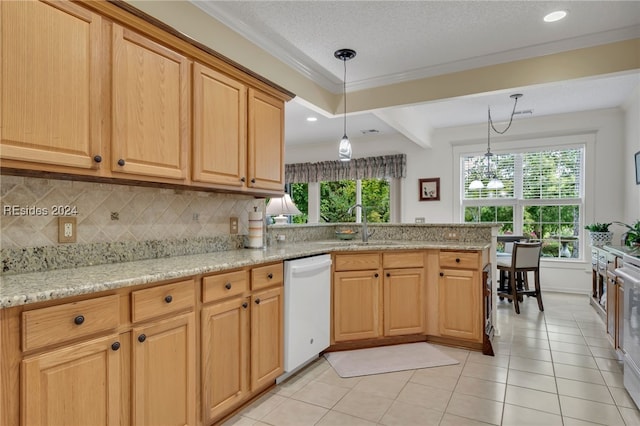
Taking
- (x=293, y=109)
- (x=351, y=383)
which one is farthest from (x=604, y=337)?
(x=293, y=109)

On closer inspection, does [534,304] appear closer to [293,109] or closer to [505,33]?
[505,33]

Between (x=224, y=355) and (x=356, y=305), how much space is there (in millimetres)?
1396

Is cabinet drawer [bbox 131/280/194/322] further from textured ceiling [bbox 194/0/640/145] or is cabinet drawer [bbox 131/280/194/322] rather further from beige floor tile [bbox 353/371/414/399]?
textured ceiling [bbox 194/0/640/145]

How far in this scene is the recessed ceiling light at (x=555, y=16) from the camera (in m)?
2.49

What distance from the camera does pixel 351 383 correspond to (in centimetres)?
250

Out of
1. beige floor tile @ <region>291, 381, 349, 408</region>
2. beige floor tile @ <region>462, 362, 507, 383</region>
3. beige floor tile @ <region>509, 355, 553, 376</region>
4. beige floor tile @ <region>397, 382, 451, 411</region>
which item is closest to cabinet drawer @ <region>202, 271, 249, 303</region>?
beige floor tile @ <region>291, 381, 349, 408</region>

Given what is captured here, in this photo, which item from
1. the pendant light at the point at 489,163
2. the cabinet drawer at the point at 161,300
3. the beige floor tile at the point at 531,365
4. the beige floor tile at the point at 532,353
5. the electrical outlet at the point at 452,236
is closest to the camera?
the cabinet drawer at the point at 161,300

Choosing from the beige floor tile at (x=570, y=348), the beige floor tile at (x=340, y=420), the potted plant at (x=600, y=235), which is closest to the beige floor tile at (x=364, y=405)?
the beige floor tile at (x=340, y=420)

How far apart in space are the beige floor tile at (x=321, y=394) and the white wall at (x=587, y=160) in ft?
13.9

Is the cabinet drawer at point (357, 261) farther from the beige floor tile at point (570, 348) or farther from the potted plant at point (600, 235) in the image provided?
the potted plant at point (600, 235)

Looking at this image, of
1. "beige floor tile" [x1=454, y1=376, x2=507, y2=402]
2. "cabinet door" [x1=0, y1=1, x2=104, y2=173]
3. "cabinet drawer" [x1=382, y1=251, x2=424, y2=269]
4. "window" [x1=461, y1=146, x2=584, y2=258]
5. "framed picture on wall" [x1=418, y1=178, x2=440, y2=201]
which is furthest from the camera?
"framed picture on wall" [x1=418, y1=178, x2=440, y2=201]

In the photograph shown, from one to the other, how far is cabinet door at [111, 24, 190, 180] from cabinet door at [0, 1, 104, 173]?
0.31 feet

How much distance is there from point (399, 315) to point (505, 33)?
245 cm

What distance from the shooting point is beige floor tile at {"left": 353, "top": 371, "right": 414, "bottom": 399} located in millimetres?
2365
